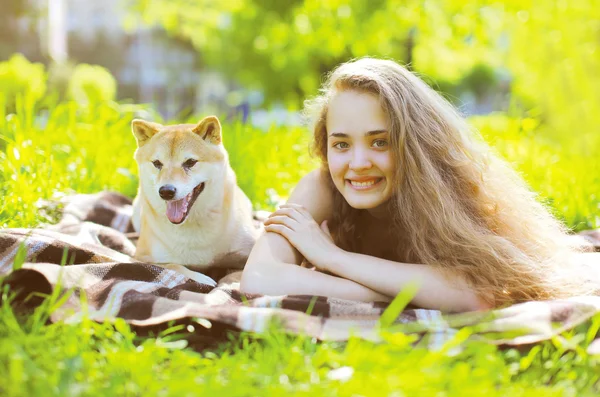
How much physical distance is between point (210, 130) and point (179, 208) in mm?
551

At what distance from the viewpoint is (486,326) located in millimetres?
1807

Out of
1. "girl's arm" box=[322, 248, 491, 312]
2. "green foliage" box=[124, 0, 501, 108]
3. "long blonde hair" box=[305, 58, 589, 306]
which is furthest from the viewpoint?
"green foliage" box=[124, 0, 501, 108]

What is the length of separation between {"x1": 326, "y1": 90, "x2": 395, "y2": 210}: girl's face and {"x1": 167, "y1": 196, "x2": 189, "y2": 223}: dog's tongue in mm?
786

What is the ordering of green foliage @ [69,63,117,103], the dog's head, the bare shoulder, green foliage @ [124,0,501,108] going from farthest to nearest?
green foliage @ [124,0,501,108] < green foliage @ [69,63,117,103] < the dog's head < the bare shoulder

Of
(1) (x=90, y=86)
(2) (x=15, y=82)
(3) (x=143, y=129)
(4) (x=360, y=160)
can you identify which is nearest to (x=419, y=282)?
(4) (x=360, y=160)

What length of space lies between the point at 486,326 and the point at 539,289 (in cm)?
53

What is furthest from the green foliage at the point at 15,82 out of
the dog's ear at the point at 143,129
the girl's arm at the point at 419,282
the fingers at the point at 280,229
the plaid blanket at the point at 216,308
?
the girl's arm at the point at 419,282

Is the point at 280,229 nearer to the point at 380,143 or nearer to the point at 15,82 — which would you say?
the point at 380,143

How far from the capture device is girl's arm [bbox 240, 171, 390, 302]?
2.15 m

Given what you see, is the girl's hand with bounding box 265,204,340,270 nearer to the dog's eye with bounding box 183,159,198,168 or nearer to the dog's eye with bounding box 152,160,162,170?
the dog's eye with bounding box 183,159,198,168

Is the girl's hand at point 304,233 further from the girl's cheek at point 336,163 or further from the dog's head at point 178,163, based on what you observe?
the dog's head at point 178,163

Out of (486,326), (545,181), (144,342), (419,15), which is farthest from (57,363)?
(419,15)

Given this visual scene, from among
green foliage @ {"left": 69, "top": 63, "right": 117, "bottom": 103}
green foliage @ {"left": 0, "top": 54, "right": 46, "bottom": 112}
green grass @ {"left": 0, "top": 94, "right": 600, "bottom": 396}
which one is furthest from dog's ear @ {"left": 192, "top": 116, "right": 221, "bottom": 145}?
green foliage @ {"left": 69, "top": 63, "right": 117, "bottom": 103}

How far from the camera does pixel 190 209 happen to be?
2.80 metres
